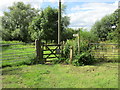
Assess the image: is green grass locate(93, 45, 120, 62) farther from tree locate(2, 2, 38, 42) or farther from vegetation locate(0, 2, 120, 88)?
tree locate(2, 2, 38, 42)

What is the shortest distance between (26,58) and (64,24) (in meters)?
13.7

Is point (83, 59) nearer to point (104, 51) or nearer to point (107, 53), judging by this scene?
point (104, 51)

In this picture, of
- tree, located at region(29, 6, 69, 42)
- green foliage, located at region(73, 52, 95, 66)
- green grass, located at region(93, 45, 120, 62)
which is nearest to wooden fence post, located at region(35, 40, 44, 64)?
green foliage, located at region(73, 52, 95, 66)

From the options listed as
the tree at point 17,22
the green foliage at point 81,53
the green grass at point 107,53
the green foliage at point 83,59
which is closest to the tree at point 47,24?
the tree at point 17,22

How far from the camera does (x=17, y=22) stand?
25.5 metres

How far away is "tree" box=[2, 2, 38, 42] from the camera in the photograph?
24303mm

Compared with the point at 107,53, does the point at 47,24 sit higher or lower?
higher

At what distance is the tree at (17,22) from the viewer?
957 inches

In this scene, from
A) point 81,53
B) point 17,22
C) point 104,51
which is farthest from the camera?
point 17,22

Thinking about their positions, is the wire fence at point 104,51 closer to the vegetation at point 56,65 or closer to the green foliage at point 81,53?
the vegetation at point 56,65

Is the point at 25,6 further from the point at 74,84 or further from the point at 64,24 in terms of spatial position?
the point at 74,84

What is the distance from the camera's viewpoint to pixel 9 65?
6.54 meters

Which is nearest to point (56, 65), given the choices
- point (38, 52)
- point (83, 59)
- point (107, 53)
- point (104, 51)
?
point (38, 52)

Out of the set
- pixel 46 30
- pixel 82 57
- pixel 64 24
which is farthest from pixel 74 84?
pixel 64 24
